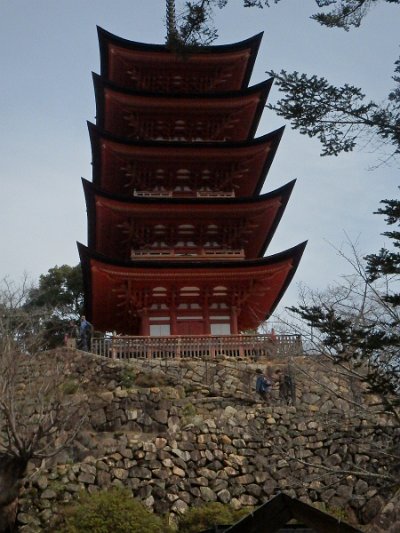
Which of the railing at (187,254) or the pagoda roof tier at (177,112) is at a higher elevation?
the pagoda roof tier at (177,112)

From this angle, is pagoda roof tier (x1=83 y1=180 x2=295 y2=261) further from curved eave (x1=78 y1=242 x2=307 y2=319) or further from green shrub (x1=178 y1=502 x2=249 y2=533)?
green shrub (x1=178 y1=502 x2=249 y2=533)

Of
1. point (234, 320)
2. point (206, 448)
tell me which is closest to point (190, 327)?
point (234, 320)

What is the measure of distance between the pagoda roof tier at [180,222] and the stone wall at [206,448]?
5.66 meters

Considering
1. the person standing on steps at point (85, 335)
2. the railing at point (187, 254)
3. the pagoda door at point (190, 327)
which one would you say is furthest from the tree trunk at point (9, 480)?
the railing at point (187, 254)

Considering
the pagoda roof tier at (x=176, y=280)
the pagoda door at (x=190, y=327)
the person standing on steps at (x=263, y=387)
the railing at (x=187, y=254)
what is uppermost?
the railing at (x=187, y=254)

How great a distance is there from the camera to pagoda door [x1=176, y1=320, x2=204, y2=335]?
21.1 metres

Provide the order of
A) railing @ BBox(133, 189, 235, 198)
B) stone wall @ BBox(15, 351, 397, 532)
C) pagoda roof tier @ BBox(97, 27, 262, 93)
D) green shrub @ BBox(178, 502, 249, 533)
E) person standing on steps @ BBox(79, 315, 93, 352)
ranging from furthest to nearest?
pagoda roof tier @ BBox(97, 27, 262, 93) → railing @ BBox(133, 189, 235, 198) → person standing on steps @ BBox(79, 315, 93, 352) → stone wall @ BBox(15, 351, 397, 532) → green shrub @ BBox(178, 502, 249, 533)

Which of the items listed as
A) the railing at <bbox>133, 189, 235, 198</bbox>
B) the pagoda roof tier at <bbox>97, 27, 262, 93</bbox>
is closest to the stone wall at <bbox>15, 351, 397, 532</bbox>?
the railing at <bbox>133, 189, 235, 198</bbox>

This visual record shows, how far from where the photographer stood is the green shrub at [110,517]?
12422 mm

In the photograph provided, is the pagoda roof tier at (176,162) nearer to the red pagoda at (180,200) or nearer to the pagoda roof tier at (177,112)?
the red pagoda at (180,200)

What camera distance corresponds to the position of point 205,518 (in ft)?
44.0

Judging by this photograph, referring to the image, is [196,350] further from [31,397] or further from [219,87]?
[219,87]

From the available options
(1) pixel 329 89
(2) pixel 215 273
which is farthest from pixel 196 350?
(1) pixel 329 89

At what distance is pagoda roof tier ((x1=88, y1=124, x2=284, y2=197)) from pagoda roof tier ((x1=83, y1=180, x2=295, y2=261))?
1.43 m
